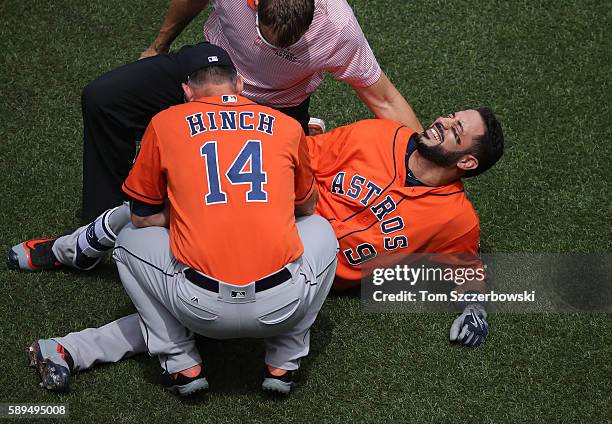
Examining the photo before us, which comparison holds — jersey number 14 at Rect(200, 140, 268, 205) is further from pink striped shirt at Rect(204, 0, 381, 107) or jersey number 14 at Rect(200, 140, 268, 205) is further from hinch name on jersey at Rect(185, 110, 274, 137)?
pink striped shirt at Rect(204, 0, 381, 107)

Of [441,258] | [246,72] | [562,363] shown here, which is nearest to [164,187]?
[246,72]

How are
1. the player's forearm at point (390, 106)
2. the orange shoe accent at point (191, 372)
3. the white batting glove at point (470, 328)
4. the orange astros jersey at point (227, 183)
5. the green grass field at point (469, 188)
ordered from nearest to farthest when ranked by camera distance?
the orange astros jersey at point (227, 183)
the orange shoe accent at point (191, 372)
the green grass field at point (469, 188)
the white batting glove at point (470, 328)
the player's forearm at point (390, 106)

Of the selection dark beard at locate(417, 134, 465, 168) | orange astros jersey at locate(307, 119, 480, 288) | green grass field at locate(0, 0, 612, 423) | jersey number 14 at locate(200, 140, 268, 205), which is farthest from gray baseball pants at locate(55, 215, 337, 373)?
dark beard at locate(417, 134, 465, 168)

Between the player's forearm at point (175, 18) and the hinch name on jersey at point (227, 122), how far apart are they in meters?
1.45

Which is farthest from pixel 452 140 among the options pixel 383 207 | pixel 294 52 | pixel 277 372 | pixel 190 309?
pixel 190 309

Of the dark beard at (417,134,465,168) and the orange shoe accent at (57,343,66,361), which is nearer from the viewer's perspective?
the orange shoe accent at (57,343,66,361)

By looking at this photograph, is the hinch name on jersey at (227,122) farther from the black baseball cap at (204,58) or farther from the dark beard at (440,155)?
the dark beard at (440,155)

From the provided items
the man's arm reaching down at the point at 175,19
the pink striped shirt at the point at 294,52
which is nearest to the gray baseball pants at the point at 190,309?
the pink striped shirt at the point at 294,52

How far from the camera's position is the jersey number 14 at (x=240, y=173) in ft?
13.8

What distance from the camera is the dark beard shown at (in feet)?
16.6

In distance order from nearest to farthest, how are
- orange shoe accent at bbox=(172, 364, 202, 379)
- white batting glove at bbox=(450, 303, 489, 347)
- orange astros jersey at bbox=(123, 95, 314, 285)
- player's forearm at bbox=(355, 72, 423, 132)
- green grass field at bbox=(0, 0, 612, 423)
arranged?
orange astros jersey at bbox=(123, 95, 314, 285), orange shoe accent at bbox=(172, 364, 202, 379), green grass field at bbox=(0, 0, 612, 423), white batting glove at bbox=(450, 303, 489, 347), player's forearm at bbox=(355, 72, 423, 132)

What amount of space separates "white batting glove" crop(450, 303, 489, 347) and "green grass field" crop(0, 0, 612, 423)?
0.06 meters

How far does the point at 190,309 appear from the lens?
14.0 feet

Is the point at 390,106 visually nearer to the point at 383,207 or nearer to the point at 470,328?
the point at 383,207
